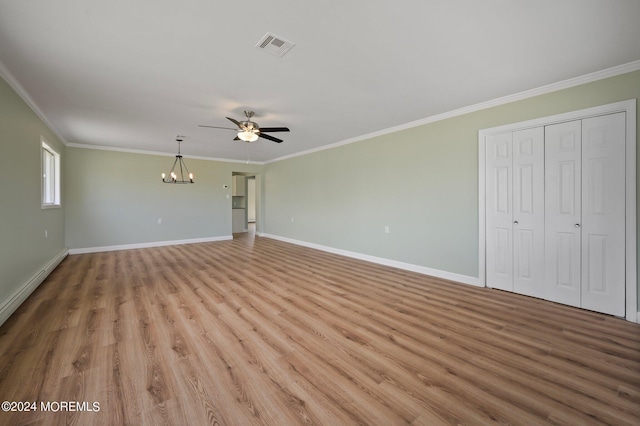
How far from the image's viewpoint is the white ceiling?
188cm

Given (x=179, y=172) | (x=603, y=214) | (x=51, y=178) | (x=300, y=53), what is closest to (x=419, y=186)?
(x=603, y=214)

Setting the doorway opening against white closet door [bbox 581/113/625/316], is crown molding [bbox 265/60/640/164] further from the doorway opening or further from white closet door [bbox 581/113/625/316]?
the doorway opening

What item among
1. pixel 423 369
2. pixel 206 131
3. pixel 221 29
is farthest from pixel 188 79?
pixel 423 369

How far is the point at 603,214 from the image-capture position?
2.83 meters

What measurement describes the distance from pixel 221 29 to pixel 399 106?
100 inches

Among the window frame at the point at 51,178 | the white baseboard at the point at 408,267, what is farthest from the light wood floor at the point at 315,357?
the window frame at the point at 51,178

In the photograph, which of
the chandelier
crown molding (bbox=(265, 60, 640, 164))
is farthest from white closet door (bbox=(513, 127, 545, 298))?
the chandelier

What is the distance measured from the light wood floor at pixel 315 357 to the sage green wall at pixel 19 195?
45 cm

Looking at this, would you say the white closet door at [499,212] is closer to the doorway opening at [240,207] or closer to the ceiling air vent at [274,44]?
the ceiling air vent at [274,44]

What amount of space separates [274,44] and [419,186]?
3161 millimetres

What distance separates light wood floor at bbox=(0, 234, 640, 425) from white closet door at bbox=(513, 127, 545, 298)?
34 cm

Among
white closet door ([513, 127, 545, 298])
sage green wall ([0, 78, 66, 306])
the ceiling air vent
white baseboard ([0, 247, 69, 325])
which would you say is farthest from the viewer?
white closet door ([513, 127, 545, 298])

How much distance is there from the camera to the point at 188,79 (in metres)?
2.88

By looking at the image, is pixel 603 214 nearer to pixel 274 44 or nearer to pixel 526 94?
pixel 526 94
